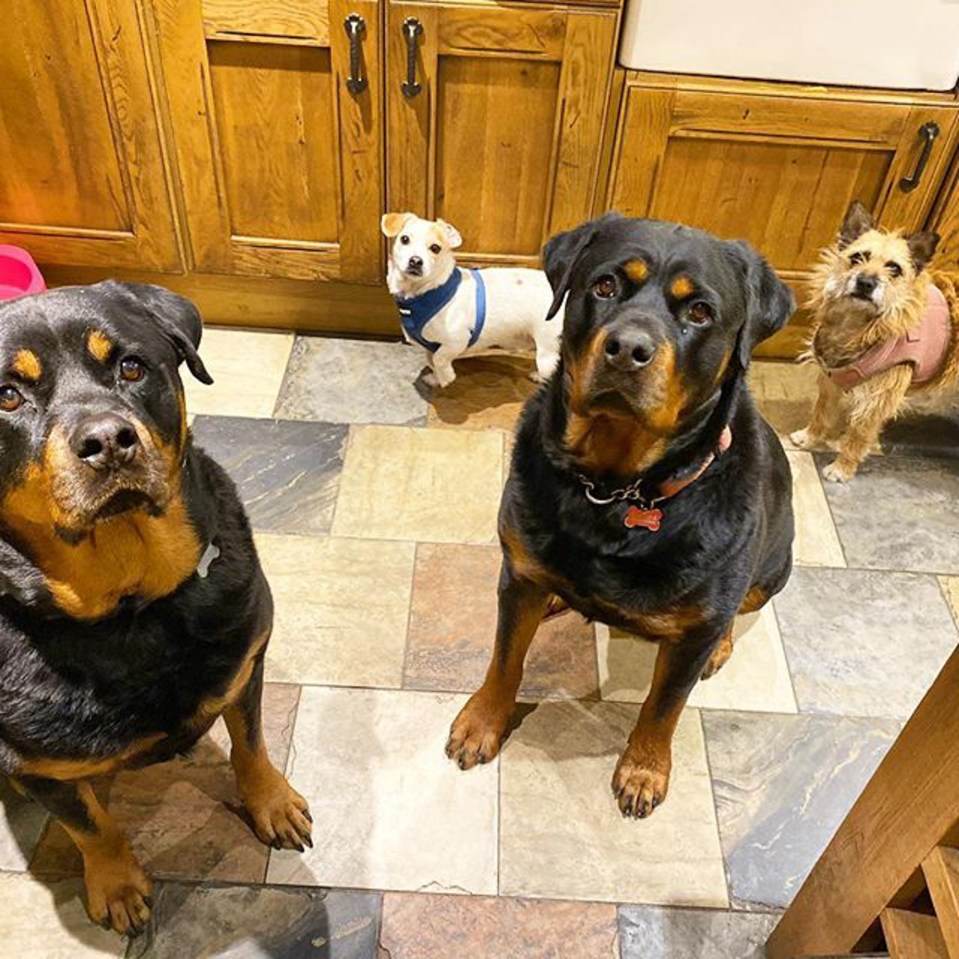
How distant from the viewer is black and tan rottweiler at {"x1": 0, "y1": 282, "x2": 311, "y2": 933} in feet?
3.79

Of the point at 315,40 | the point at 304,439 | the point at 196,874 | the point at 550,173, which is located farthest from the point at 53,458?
the point at 550,173

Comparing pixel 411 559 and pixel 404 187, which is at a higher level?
pixel 404 187

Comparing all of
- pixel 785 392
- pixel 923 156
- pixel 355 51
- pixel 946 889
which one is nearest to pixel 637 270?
pixel 946 889

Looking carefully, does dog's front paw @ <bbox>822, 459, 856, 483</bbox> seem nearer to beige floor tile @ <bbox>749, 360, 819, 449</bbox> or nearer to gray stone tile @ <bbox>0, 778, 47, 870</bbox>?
beige floor tile @ <bbox>749, 360, 819, 449</bbox>

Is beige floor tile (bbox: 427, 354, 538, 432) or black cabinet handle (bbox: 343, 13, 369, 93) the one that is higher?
black cabinet handle (bbox: 343, 13, 369, 93)

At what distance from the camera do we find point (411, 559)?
2.32 m

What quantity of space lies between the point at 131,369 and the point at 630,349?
28.2 inches

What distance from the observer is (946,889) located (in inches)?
42.4

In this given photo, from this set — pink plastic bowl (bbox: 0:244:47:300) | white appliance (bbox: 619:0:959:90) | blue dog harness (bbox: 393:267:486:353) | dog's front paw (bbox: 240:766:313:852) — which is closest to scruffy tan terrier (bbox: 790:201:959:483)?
white appliance (bbox: 619:0:959:90)

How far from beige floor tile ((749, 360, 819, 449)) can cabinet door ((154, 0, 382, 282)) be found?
1351 mm

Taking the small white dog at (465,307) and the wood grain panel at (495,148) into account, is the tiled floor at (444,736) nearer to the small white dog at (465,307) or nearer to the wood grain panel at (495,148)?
the small white dog at (465,307)

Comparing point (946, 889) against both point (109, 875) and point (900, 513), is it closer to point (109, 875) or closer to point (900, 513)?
point (109, 875)

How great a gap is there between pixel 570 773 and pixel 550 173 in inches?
67.3

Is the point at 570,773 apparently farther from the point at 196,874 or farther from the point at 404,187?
the point at 404,187
